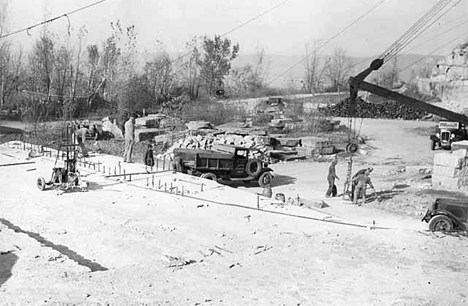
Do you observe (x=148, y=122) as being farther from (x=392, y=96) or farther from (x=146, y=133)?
(x=392, y=96)

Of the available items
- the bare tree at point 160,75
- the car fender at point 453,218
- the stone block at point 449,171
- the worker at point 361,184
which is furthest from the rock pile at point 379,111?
the car fender at point 453,218

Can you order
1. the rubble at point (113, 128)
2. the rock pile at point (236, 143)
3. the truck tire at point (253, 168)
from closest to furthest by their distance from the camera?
1. the truck tire at point (253, 168)
2. the rock pile at point (236, 143)
3. the rubble at point (113, 128)

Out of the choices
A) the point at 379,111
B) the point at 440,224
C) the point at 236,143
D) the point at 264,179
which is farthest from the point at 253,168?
the point at 379,111

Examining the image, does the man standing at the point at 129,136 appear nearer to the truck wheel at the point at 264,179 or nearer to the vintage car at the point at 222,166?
the vintage car at the point at 222,166

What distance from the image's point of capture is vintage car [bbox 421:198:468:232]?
441 inches

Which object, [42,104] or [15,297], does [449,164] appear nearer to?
[15,297]

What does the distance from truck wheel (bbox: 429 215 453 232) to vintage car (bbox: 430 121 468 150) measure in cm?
1704

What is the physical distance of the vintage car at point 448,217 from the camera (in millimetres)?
11211

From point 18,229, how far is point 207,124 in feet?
57.6

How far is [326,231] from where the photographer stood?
10.9 metres

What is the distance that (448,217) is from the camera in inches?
442

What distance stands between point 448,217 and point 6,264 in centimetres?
848

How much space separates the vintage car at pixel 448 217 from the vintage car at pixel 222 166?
6783 mm

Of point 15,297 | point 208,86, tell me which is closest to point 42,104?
point 208,86
